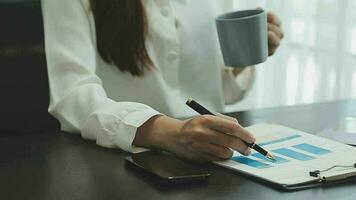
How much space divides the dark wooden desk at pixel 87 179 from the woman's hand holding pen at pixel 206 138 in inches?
1.1

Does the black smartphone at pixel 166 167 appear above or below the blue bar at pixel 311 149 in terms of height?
below

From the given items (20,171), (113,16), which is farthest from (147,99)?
(20,171)

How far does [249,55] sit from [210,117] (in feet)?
1.00

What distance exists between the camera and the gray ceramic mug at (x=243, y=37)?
1.07 meters

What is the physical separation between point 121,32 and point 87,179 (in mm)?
446

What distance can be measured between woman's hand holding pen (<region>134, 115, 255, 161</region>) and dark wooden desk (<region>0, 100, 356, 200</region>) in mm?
27

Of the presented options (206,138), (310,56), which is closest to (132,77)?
(206,138)

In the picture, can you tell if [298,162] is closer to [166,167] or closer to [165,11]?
[166,167]

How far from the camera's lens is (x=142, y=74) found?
49.3 inches

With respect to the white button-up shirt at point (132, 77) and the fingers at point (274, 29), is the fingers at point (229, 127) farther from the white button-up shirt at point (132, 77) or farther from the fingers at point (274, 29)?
the fingers at point (274, 29)

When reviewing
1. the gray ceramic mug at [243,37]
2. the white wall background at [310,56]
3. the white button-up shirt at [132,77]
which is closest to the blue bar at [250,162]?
the white button-up shirt at [132,77]

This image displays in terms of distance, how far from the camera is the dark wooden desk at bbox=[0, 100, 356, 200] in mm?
742

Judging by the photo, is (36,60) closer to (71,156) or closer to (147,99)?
(147,99)

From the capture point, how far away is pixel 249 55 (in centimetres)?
113
